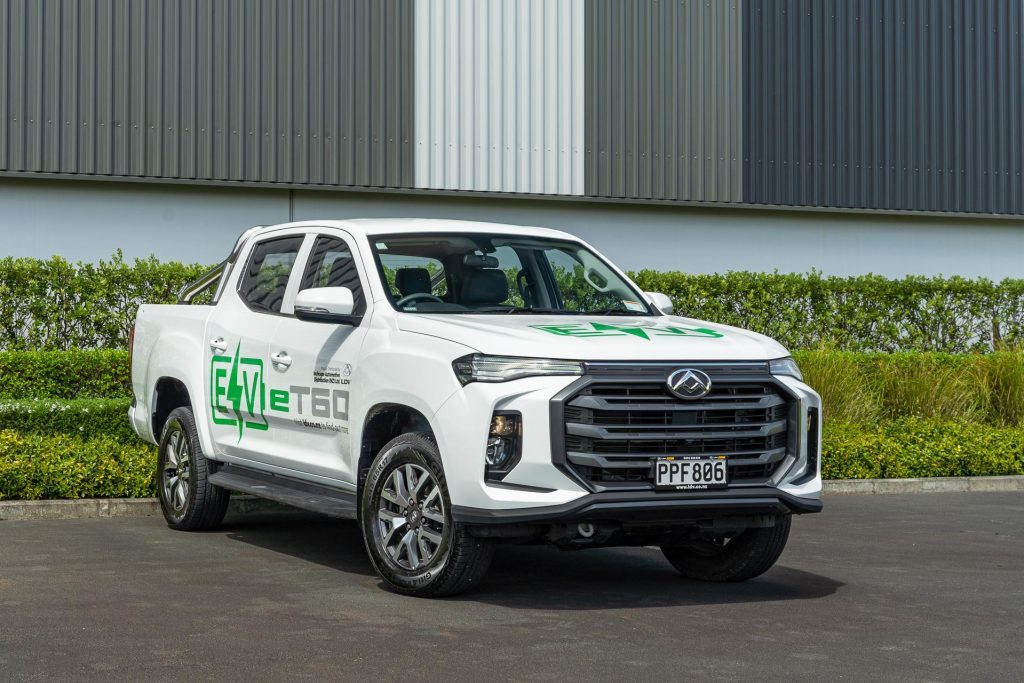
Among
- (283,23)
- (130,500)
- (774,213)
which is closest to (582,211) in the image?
(774,213)

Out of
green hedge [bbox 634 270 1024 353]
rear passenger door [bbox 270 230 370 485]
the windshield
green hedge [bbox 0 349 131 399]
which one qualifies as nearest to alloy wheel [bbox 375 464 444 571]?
rear passenger door [bbox 270 230 370 485]

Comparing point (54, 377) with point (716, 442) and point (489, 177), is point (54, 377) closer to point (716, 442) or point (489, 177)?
point (489, 177)

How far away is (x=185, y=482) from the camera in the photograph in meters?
10.8

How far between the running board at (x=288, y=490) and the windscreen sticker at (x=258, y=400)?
330 mm

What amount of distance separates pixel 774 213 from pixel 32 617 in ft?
57.5

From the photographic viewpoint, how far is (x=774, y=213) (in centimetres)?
2334

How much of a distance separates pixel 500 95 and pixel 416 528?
13.8 metres

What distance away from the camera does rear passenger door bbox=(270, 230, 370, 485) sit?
28.8 ft

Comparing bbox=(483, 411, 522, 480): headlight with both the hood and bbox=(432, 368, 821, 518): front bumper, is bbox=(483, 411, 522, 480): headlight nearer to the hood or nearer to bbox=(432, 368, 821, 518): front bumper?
bbox=(432, 368, 821, 518): front bumper

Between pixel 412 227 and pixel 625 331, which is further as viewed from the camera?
pixel 412 227

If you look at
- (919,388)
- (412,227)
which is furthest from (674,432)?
(919,388)

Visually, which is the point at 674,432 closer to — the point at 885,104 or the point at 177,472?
the point at 177,472

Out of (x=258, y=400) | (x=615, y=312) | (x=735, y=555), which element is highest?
(x=615, y=312)

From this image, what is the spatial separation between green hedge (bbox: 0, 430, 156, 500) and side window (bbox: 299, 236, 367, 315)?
3145 millimetres
